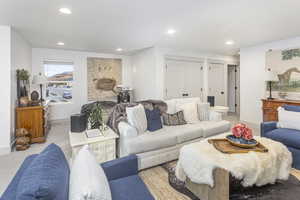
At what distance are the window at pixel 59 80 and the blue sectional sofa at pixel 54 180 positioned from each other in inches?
203

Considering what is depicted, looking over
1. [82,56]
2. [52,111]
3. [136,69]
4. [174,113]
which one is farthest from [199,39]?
[52,111]

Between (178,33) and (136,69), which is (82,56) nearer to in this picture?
(136,69)

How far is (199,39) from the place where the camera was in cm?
439

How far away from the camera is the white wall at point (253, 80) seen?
16.7ft

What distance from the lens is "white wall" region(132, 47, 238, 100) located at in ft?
17.5

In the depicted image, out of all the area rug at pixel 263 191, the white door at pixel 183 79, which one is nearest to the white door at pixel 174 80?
the white door at pixel 183 79

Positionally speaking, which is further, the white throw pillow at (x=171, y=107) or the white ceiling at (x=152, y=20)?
the white throw pillow at (x=171, y=107)

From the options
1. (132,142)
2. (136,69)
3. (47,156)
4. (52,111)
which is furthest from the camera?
(136,69)

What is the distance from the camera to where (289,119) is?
301 cm

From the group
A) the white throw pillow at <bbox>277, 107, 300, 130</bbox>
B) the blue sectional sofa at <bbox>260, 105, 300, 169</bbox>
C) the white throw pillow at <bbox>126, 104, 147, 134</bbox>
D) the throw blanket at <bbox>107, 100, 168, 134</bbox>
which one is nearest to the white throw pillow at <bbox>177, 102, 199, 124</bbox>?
the throw blanket at <bbox>107, 100, 168, 134</bbox>

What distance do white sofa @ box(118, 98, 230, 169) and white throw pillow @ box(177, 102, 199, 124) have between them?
20 centimetres

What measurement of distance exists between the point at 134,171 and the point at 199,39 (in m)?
3.85

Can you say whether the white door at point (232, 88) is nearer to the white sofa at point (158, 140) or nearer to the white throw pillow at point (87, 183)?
the white sofa at point (158, 140)

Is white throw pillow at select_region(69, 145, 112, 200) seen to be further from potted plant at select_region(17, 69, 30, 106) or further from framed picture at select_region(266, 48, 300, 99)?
framed picture at select_region(266, 48, 300, 99)
